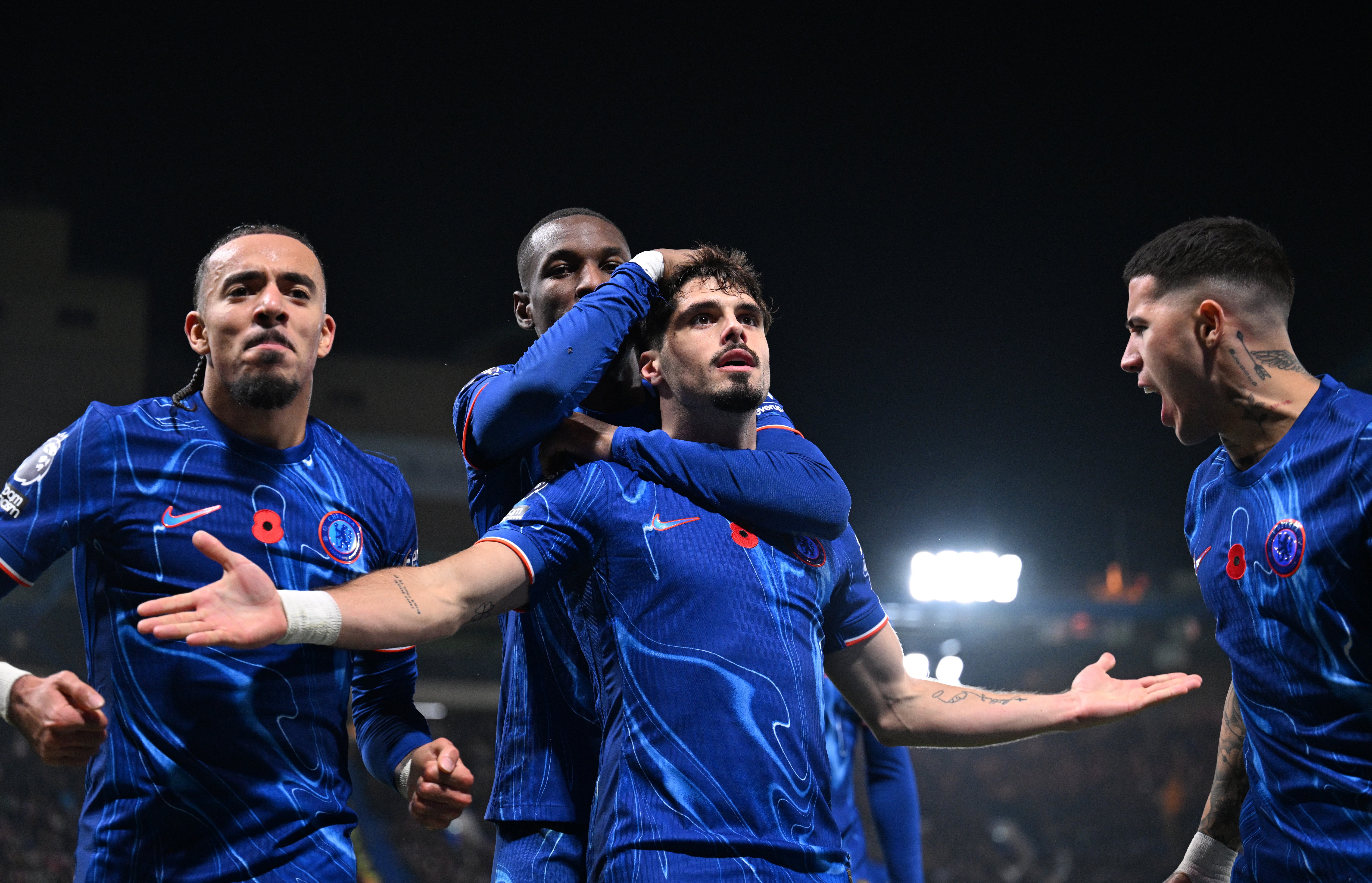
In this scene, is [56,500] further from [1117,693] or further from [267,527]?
[1117,693]

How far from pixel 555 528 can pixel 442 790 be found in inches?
24.0

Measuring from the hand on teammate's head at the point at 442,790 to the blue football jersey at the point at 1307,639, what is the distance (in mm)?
1818

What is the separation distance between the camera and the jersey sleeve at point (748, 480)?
224cm

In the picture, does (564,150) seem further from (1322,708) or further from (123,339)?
(1322,708)

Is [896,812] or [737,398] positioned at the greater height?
[737,398]

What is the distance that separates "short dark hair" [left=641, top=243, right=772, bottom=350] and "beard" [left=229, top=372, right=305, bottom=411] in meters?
0.87

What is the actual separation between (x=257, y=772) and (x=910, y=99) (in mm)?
14057

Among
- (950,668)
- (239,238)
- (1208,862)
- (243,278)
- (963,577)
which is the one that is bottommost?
(950,668)

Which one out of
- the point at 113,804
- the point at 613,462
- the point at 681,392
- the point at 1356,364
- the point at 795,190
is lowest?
the point at 113,804

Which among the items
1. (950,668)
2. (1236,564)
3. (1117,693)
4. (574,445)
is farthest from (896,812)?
(950,668)

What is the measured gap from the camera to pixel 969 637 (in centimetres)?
2119

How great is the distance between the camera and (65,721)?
73.9 inches

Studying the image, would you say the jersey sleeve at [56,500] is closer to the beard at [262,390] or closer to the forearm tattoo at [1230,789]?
the beard at [262,390]

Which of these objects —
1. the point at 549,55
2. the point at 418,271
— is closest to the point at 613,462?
the point at 549,55
